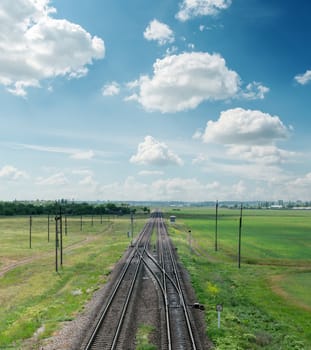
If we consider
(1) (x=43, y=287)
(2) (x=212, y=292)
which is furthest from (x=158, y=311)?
(1) (x=43, y=287)

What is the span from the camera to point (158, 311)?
26.9 meters

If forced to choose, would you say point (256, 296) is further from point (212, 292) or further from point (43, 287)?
point (43, 287)

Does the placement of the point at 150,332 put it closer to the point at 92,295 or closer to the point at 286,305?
the point at 92,295

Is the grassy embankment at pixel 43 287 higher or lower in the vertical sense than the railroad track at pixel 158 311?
A: lower

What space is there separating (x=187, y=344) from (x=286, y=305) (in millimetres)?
15501

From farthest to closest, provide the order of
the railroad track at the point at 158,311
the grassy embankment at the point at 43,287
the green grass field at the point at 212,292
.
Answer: the grassy embankment at the point at 43,287, the green grass field at the point at 212,292, the railroad track at the point at 158,311

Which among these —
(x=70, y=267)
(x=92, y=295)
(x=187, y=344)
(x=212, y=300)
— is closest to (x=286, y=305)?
(x=212, y=300)

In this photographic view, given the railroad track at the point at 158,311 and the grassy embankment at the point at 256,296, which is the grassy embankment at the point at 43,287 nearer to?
the railroad track at the point at 158,311

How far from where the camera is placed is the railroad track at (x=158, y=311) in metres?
20.7

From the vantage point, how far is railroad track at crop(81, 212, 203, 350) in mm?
20656

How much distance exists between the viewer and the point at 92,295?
32719 mm

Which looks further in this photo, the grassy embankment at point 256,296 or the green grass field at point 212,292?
the green grass field at point 212,292

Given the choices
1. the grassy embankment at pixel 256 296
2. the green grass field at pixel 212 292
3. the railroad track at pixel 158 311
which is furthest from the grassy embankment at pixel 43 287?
the grassy embankment at pixel 256 296

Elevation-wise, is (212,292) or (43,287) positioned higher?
(212,292)
